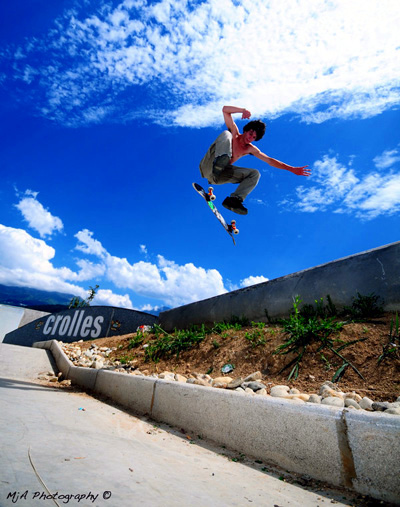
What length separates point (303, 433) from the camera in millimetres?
1414

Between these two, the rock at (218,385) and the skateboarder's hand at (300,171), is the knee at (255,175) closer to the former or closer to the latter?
the skateboarder's hand at (300,171)

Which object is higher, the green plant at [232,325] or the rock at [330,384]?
the green plant at [232,325]

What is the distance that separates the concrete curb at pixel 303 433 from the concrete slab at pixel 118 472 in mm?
113

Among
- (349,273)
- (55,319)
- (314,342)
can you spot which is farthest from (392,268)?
(55,319)

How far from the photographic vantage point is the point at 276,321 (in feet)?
13.5

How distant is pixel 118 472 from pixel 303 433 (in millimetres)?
956

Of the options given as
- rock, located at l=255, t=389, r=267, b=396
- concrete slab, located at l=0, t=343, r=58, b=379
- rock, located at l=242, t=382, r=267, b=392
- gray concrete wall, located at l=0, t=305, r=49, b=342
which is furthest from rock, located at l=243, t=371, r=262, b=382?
gray concrete wall, located at l=0, t=305, r=49, b=342

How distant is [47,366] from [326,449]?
7.14 metres

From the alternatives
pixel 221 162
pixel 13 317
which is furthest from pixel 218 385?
pixel 13 317

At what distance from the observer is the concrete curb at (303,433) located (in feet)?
3.79

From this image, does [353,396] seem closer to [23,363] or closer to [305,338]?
[305,338]

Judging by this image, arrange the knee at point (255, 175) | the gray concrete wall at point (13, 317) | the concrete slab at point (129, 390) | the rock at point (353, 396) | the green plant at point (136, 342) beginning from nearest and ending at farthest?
the rock at point (353, 396) < the concrete slab at point (129, 390) < the knee at point (255, 175) < the green plant at point (136, 342) < the gray concrete wall at point (13, 317)

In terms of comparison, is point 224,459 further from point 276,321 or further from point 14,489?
point 276,321

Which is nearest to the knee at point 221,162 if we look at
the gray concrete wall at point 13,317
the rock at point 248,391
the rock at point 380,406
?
the rock at point 248,391
